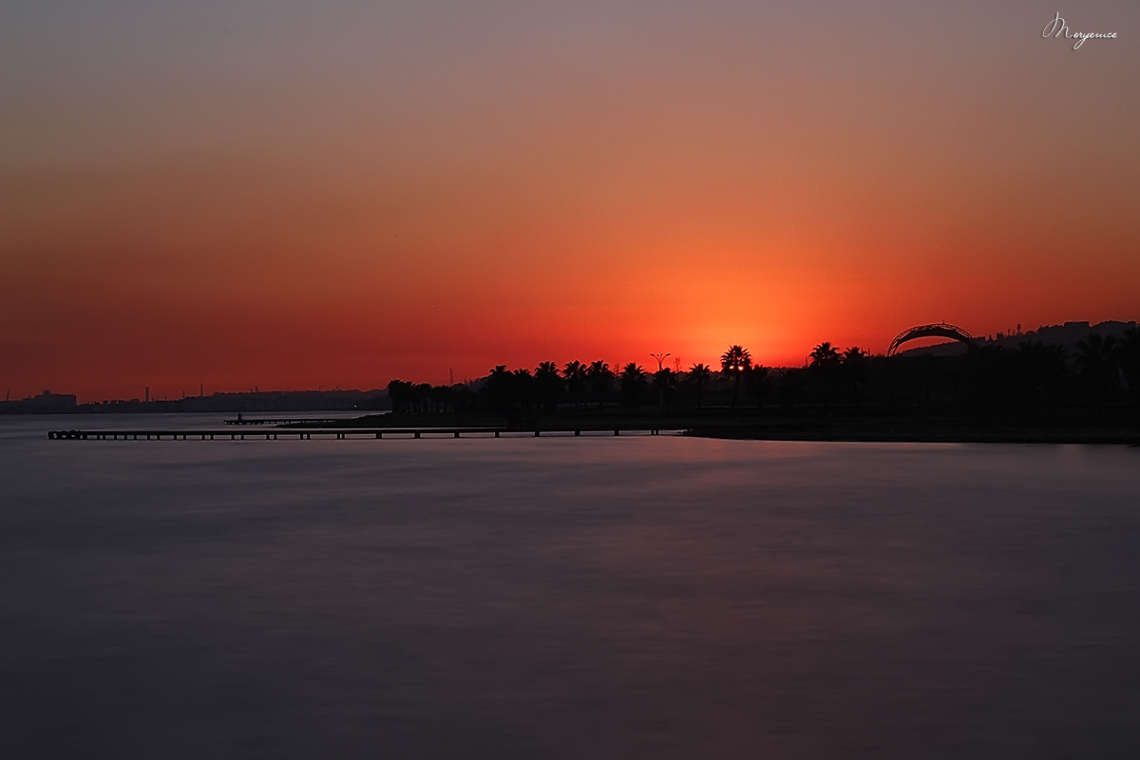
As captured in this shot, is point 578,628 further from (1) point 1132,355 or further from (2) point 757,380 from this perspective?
(2) point 757,380

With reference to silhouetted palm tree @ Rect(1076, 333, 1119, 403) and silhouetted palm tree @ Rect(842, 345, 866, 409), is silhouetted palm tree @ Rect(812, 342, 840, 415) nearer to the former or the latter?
silhouetted palm tree @ Rect(842, 345, 866, 409)

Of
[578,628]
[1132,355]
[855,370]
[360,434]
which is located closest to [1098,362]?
[1132,355]

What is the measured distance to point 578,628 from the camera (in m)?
20.1

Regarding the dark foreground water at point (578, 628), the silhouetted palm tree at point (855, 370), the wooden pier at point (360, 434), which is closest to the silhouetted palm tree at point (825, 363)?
the silhouetted palm tree at point (855, 370)

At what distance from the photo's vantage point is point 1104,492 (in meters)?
47.4

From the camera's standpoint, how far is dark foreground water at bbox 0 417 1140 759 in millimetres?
13688

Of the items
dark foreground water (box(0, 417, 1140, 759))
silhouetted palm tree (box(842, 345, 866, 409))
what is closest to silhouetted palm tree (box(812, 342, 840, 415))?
silhouetted palm tree (box(842, 345, 866, 409))

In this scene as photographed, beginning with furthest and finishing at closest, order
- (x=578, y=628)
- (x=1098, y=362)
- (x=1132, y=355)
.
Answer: (x=1098, y=362) → (x=1132, y=355) → (x=578, y=628)

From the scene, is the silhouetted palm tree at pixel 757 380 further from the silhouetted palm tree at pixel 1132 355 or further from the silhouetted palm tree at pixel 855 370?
the silhouetted palm tree at pixel 1132 355

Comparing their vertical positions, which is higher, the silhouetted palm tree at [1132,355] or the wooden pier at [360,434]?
the silhouetted palm tree at [1132,355]

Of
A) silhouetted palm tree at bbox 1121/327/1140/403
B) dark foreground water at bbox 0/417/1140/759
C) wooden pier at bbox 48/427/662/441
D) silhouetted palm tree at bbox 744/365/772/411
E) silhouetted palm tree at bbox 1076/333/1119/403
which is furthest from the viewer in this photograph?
silhouetted palm tree at bbox 744/365/772/411

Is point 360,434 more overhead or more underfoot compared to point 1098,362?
more underfoot

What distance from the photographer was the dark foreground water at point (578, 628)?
13688 millimetres

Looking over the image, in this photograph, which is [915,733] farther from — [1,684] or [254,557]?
[254,557]
